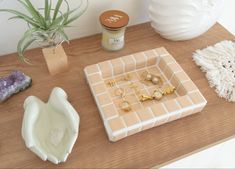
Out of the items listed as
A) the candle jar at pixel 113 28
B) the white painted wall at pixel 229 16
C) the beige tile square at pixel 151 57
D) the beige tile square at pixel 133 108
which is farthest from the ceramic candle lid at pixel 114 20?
the white painted wall at pixel 229 16

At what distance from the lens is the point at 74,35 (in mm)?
688

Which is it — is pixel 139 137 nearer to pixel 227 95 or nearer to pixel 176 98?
pixel 176 98

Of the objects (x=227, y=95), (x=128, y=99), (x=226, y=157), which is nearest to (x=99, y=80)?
(x=128, y=99)

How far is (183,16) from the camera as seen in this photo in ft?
1.98

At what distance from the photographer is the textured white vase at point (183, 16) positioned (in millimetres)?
590

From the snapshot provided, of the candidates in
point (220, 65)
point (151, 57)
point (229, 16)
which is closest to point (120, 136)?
point (151, 57)

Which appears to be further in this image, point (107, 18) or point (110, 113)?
point (107, 18)

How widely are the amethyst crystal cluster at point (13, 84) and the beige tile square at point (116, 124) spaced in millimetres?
238

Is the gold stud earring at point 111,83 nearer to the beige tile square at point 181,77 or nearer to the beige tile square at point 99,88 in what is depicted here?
the beige tile square at point 99,88

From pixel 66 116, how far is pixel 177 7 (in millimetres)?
398

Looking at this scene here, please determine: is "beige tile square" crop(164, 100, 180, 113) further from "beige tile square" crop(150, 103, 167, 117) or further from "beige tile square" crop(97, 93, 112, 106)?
"beige tile square" crop(97, 93, 112, 106)

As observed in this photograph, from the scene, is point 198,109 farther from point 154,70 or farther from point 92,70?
point 92,70

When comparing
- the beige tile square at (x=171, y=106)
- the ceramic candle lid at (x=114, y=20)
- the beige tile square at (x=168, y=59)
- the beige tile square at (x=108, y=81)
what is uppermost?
the ceramic candle lid at (x=114, y=20)

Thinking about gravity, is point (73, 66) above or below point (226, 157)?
above
